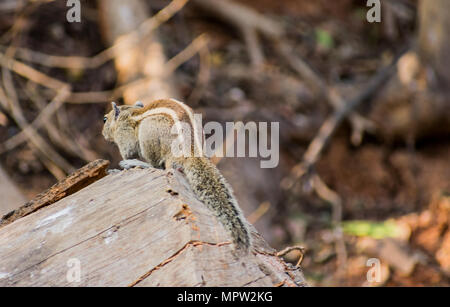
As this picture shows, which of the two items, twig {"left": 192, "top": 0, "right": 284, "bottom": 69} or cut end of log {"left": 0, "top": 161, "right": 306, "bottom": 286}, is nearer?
cut end of log {"left": 0, "top": 161, "right": 306, "bottom": 286}

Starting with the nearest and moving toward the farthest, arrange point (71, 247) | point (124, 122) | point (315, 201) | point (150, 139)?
1. point (71, 247)
2. point (150, 139)
3. point (124, 122)
4. point (315, 201)

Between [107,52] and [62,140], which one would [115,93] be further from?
[62,140]

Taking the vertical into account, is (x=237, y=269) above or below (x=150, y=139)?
below

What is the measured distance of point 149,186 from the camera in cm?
251

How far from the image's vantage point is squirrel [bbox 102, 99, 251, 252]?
2504 mm

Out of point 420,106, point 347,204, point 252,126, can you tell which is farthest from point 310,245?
point 420,106

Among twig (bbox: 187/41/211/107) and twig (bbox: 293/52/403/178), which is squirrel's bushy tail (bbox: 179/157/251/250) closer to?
twig (bbox: 293/52/403/178)

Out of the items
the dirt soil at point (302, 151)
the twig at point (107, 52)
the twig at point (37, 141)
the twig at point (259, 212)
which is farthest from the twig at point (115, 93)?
the twig at point (259, 212)

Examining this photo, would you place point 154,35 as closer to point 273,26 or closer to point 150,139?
point 273,26

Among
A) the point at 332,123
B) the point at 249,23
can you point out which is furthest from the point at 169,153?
the point at 249,23

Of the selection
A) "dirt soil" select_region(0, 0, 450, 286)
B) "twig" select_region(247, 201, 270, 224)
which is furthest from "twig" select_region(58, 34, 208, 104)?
"twig" select_region(247, 201, 270, 224)

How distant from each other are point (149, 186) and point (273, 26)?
7.43 m

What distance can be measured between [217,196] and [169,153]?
0.85 metres

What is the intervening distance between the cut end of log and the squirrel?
0.07 m
